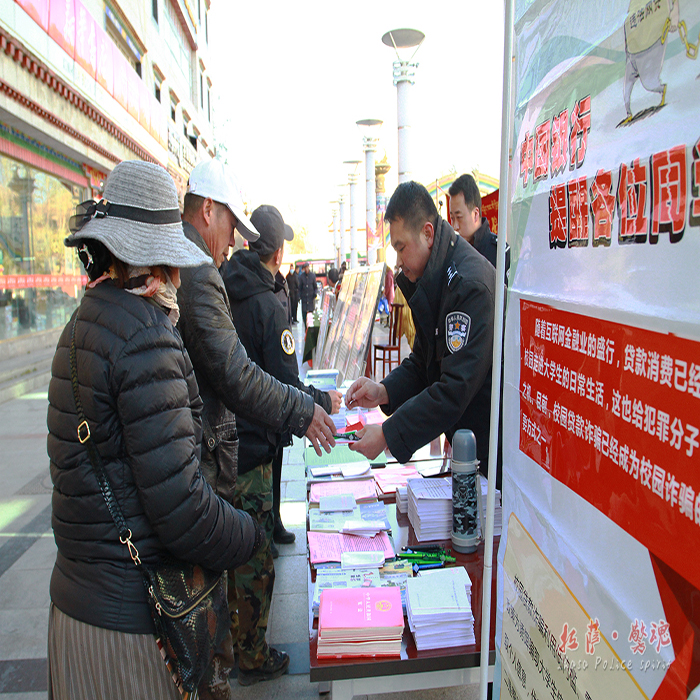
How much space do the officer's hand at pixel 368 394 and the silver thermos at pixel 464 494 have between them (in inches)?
40.7

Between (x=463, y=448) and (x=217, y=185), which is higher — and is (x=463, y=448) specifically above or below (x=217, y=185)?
below

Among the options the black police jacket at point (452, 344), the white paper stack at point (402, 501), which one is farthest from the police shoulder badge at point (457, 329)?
the white paper stack at point (402, 501)

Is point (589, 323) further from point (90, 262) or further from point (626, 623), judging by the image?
point (90, 262)

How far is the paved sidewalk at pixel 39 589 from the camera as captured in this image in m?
2.51

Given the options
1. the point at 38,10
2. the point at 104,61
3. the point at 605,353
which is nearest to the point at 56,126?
the point at 38,10

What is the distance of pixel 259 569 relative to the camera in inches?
101

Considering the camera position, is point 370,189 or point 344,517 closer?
point 344,517

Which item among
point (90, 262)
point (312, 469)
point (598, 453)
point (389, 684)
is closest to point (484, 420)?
point (312, 469)

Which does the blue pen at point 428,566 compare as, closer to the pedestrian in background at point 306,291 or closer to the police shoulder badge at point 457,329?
the police shoulder badge at point 457,329

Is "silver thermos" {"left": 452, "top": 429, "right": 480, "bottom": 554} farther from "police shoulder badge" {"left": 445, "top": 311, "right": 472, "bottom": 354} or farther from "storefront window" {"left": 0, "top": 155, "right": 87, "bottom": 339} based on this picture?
"storefront window" {"left": 0, "top": 155, "right": 87, "bottom": 339}

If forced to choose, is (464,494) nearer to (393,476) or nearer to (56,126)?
(393,476)

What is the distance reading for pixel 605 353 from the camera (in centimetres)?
86

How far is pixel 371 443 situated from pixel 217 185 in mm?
1250

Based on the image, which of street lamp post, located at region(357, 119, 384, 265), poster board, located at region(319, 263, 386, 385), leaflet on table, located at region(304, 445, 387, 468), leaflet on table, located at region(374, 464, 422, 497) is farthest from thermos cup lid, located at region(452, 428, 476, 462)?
street lamp post, located at region(357, 119, 384, 265)
